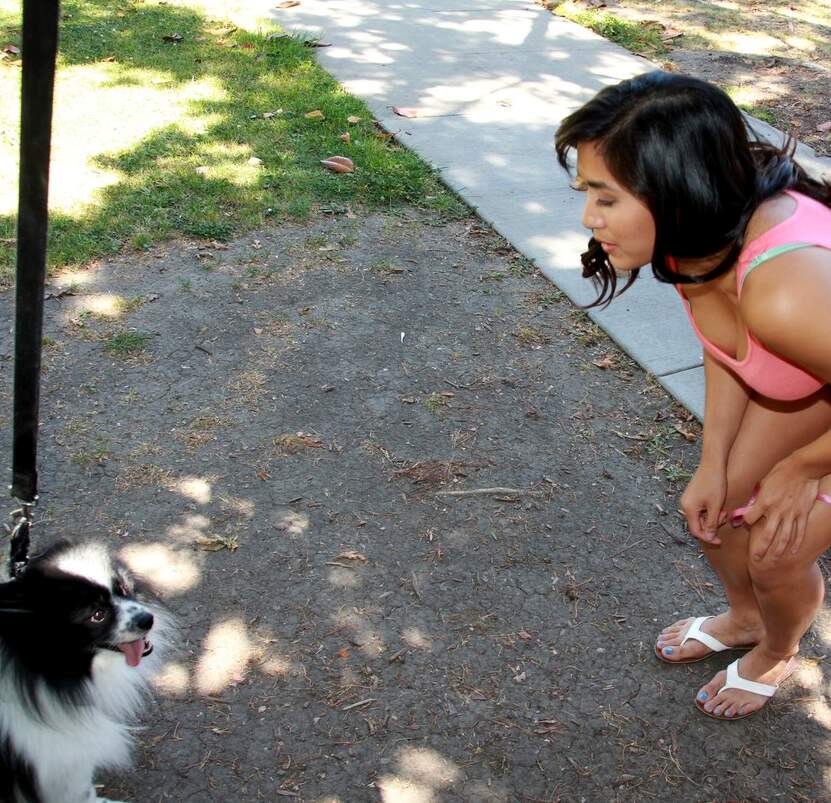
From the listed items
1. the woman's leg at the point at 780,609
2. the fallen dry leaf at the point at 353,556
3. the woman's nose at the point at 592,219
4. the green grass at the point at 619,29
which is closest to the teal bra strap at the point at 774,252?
the woman's nose at the point at 592,219

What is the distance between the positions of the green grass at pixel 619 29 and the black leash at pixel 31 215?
270 inches

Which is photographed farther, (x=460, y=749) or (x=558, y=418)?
(x=558, y=418)

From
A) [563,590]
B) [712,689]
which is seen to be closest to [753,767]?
[712,689]

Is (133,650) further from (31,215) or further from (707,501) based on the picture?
(707,501)

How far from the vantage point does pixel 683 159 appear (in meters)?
1.92

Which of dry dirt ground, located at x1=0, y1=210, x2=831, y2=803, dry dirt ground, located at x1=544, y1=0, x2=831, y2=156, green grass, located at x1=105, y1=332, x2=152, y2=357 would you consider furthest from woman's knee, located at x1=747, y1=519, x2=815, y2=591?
dry dirt ground, located at x1=544, y1=0, x2=831, y2=156

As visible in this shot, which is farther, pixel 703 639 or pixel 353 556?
pixel 353 556

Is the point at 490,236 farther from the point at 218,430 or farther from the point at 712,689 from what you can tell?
the point at 712,689

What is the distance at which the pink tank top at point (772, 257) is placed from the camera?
6.42ft

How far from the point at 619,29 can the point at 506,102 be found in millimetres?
2028

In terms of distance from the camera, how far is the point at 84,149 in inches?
222

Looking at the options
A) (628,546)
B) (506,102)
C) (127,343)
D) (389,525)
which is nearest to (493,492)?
(389,525)

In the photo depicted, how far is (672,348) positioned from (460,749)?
229cm

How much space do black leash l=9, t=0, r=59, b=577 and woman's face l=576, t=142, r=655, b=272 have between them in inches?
46.0
